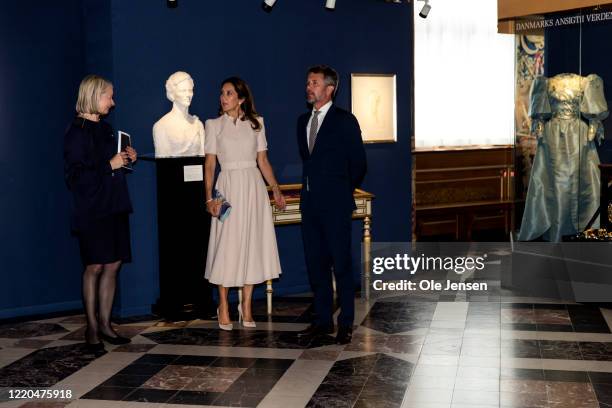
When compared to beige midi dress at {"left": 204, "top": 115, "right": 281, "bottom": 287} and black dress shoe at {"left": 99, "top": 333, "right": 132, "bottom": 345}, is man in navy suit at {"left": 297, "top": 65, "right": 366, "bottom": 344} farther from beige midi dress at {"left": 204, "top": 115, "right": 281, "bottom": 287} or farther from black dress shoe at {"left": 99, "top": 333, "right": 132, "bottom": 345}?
black dress shoe at {"left": 99, "top": 333, "right": 132, "bottom": 345}

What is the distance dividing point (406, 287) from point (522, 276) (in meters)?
1.02

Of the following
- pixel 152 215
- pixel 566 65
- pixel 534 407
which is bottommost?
pixel 534 407

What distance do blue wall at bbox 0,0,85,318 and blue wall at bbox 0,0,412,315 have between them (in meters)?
0.02

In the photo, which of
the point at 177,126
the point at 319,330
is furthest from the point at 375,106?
the point at 319,330

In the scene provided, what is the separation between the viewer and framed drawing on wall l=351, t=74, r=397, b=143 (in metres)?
8.47

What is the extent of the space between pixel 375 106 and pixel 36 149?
3065 mm

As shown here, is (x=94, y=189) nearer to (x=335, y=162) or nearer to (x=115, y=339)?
(x=115, y=339)

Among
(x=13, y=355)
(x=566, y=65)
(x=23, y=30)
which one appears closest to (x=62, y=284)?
(x=13, y=355)

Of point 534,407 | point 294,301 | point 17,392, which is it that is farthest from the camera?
point 294,301

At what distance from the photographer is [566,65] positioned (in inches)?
309

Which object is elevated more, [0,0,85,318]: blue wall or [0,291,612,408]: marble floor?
[0,0,85,318]: blue wall

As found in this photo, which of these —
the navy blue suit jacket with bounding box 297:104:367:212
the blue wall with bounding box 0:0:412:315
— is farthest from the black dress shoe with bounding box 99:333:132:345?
the navy blue suit jacket with bounding box 297:104:367:212

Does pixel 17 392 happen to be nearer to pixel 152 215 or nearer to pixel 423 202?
pixel 152 215

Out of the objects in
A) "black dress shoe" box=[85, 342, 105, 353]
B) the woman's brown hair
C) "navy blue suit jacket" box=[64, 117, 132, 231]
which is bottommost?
"black dress shoe" box=[85, 342, 105, 353]
